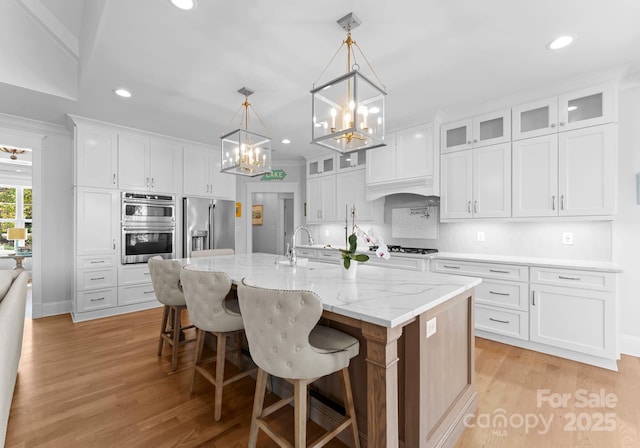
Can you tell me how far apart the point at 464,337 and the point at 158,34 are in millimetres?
3071

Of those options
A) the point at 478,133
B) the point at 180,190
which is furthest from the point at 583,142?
the point at 180,190

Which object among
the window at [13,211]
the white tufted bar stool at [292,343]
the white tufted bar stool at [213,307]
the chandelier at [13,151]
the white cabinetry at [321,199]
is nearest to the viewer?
the white tufted bar stool at [292,343]

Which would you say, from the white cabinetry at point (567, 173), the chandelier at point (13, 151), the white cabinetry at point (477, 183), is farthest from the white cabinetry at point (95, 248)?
the white cabinetry at point (567, 173)

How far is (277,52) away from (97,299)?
13.2ft

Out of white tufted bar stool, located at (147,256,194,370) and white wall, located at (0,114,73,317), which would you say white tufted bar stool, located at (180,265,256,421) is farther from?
A: white wall, located at (0,114,73,317)

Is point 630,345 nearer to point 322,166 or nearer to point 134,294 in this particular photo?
point 322,166

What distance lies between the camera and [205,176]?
530cm

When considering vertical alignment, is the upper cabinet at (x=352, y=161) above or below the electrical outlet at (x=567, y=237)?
above

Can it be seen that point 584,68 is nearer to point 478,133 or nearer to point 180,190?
point 478,133

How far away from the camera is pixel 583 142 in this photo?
9.56ft

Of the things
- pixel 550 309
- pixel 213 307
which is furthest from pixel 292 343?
pixel 550 309

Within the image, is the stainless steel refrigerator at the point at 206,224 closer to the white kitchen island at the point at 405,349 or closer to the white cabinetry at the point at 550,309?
the white kitchen island at the point at 405,349

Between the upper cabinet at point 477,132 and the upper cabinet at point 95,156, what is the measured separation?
15.0 feet

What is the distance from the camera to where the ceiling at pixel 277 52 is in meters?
2.03
